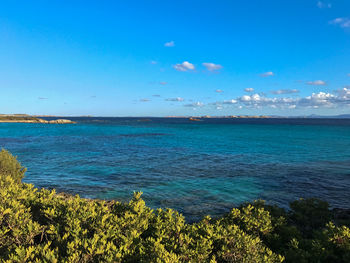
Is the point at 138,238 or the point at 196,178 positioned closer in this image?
the point at 138,238

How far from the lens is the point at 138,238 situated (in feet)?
23.4

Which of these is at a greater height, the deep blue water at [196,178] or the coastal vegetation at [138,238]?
the coastal vegetation at [138,238]

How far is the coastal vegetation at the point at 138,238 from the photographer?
19.5ft

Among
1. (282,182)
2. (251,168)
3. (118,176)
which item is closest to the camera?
(282,182)

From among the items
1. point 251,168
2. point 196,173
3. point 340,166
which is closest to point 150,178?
point 196,173

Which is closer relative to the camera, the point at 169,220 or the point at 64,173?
the point at 169,220

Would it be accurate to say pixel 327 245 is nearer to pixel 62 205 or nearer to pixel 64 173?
pixel 62 205

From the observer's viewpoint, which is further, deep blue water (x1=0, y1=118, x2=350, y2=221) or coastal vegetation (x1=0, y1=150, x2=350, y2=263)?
deep blue water (x1=0, y1=118, x2=350, y2=221)

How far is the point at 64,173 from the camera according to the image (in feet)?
96.4

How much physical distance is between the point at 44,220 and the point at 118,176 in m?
20.4

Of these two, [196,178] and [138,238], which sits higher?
[138,238]

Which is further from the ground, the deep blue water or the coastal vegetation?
the coastal vegetation

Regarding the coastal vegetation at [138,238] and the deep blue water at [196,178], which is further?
the deep blue water at [196,178]

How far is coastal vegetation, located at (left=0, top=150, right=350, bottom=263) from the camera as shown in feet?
19.5
